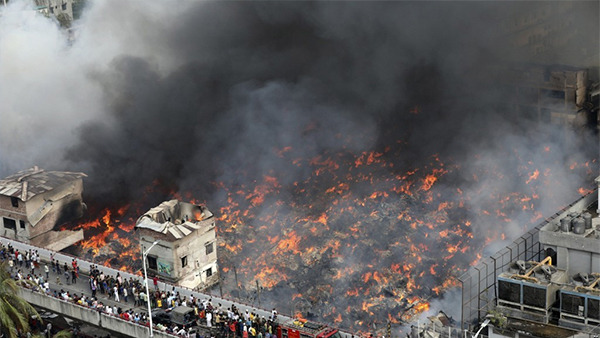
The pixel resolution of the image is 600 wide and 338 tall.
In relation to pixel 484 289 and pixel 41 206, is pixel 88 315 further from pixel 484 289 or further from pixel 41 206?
pixel 484 289

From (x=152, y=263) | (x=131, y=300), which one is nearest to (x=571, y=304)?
(x=131, y=300)

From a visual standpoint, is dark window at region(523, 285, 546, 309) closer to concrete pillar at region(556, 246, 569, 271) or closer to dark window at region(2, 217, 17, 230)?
concrete pillar at region(556, 246, 569, 271)

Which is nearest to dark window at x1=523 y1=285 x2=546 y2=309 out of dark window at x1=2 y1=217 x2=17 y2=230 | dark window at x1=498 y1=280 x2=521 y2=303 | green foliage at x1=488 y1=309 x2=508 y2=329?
dark window at x1=498 y1=280 x2=521 y2=303

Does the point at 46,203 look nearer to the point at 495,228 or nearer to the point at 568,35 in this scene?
the point at 495,228

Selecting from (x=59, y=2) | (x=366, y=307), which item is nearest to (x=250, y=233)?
(x=366, y=307)

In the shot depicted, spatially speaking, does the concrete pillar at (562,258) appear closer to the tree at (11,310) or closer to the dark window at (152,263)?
the dark window at (152,263)

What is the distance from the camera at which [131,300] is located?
4491cm

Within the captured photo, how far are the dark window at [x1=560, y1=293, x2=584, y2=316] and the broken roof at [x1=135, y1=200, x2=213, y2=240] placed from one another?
68.5 feet

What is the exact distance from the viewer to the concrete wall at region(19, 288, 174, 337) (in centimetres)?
4091

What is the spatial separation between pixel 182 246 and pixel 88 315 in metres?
7.14

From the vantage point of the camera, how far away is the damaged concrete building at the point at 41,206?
55500 mm

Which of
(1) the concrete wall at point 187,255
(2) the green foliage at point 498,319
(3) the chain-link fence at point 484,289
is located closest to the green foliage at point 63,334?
(1) the concrete wall at point 187,255

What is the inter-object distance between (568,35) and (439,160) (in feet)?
75.1

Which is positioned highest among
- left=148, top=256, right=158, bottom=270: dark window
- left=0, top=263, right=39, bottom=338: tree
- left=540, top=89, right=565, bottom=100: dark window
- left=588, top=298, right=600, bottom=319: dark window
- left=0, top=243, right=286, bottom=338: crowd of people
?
left=540, top=89, right=565, bottom=100: dark window
